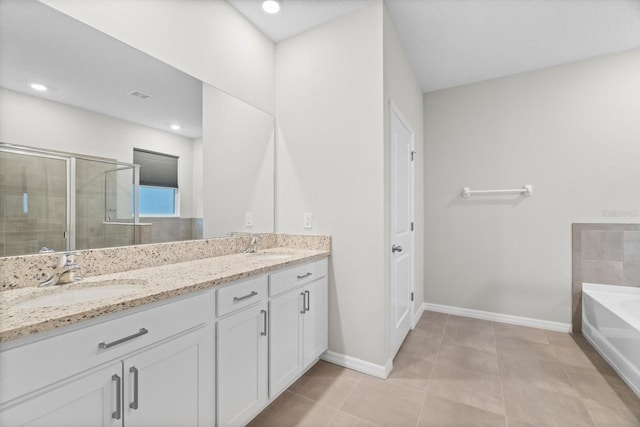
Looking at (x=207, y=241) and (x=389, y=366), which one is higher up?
(x=207, y=241)

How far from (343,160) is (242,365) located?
1.51 metres

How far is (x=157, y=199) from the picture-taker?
1.67 meters

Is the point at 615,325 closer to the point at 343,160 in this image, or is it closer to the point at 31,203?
the point at 343,160

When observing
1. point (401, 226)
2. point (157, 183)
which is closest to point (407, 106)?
point (401, 226)

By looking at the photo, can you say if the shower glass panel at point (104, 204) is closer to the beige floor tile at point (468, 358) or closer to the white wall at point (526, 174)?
the beige floor tile at point (468, 358)

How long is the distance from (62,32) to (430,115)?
336 centimetres

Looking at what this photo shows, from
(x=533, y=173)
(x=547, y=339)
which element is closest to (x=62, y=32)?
(x=533, y=173)

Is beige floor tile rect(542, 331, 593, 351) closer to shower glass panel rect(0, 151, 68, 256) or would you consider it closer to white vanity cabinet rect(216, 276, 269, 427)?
white vanity cabinet rect(216, 276, 269, 427)

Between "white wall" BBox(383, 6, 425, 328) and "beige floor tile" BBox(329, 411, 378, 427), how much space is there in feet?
2.00

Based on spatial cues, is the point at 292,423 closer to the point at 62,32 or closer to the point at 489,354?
the point at 489,354

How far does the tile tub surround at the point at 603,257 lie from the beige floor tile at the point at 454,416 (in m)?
1.90

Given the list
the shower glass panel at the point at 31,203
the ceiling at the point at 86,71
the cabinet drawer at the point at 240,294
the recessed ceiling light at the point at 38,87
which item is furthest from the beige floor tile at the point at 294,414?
the recessed ceiling light at the point at 38,87

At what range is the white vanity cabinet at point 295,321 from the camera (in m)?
1.65

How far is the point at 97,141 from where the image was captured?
1.40 meters
